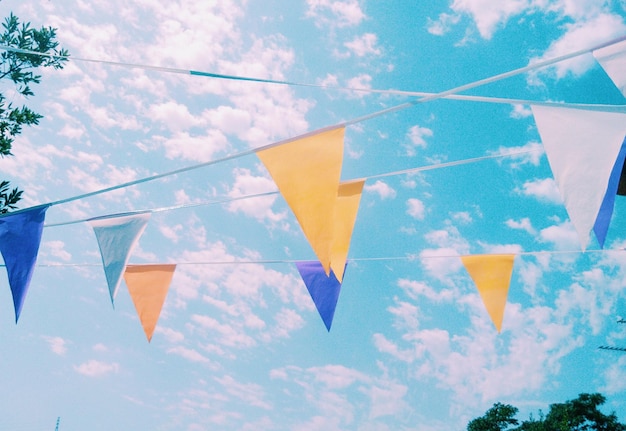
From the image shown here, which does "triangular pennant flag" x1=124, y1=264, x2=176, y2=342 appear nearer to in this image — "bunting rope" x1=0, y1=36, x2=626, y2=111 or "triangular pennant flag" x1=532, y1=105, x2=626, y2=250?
"bunting rope" x1=0, y1=36, x2=626, y2=111

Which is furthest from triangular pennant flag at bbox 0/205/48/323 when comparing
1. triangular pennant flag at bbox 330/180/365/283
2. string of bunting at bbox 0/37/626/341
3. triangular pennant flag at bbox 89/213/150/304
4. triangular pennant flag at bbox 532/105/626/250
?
triangular pennant flag at bbox 532/105/626/250

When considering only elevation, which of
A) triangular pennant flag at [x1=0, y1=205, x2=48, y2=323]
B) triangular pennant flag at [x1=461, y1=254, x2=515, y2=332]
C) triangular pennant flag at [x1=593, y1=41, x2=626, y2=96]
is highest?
triangular pennant flag at [x1=461, y1=254, x2=515, y2=332]

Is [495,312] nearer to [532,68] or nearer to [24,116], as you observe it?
[532,68]

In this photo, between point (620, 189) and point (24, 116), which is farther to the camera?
point (24, 116)

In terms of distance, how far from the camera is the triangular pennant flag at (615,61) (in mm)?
2205

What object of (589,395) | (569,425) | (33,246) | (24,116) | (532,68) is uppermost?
(589,395)

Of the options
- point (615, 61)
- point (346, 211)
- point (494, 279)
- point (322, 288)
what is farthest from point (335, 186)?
point (494, 279)

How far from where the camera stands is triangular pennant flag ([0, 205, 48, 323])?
3809 mm

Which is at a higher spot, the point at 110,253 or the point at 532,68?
the point at 532,68

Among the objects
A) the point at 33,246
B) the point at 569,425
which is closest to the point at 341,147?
the point at 33,246

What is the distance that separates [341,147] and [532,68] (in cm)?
105

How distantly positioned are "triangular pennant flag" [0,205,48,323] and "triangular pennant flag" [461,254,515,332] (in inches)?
153

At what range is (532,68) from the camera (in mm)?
2307

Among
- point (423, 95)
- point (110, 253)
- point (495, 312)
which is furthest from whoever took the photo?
point (495, 312)
